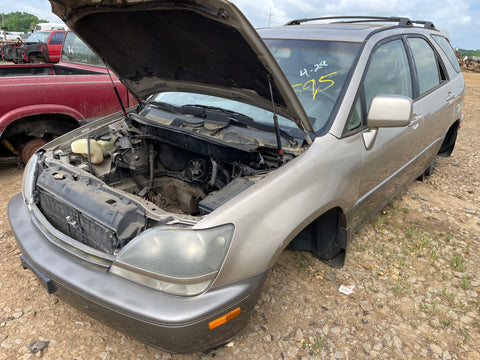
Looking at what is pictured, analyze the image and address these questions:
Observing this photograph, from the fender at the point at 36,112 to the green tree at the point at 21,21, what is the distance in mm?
84642

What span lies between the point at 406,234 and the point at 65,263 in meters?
2.90

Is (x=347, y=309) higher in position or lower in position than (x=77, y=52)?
lower

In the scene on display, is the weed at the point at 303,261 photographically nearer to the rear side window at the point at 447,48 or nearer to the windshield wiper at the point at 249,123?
the windshield wiper at the point at 249,123

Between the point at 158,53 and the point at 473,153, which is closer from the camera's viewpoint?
the point at 158,53

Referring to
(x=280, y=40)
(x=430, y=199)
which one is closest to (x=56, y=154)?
Result: (x=280, y=40)

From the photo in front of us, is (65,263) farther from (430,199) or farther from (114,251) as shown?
(430,199)

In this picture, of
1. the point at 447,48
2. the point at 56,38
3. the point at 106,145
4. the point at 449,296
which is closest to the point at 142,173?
the point at 106,145

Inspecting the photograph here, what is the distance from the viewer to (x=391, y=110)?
2154 mm

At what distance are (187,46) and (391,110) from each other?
1.34 metres

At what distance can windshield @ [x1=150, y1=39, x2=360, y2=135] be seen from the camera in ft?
7.57

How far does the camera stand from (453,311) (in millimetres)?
2404

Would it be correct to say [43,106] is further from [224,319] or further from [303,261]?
[224,319]

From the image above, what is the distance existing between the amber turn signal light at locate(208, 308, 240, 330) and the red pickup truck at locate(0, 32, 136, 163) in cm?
363

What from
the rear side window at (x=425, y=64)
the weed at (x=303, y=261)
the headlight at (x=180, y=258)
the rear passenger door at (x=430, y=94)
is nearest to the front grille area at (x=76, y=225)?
the headlight at (x=180, y=258)
